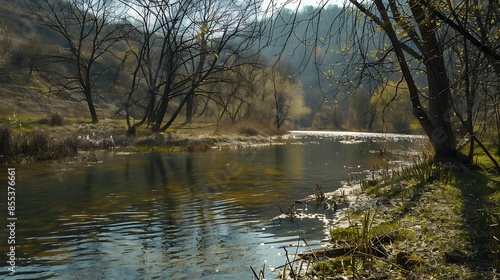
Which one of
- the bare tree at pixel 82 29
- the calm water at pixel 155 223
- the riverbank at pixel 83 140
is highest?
the bare tree at pixel 82 29

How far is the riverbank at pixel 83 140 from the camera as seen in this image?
1883 cm

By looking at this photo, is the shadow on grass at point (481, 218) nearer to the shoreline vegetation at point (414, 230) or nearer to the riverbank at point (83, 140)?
the shoreline vegetation at point (414, 230)

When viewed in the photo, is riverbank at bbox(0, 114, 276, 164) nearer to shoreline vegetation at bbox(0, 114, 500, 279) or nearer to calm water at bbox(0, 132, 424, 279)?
calm water at bbox(0, 132, 424, 279)

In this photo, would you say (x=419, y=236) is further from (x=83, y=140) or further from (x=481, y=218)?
(x=83, y=140)

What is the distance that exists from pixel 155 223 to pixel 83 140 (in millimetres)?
19622

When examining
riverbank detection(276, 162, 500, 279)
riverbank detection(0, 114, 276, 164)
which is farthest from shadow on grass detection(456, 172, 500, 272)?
riverbank detection(0, 114, 276, 164)

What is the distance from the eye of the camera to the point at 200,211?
10078mm

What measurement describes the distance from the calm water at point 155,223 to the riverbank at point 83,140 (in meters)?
1.98

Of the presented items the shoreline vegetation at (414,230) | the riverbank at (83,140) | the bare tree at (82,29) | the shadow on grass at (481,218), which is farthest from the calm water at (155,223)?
the bare tree at (82,29)

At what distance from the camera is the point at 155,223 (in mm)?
8867

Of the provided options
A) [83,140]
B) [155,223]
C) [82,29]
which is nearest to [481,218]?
[155,223]

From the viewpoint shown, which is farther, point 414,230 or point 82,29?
point 82,29

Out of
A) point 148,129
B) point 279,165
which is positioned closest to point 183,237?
point 279,165

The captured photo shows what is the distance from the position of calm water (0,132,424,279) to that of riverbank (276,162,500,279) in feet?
2.18
